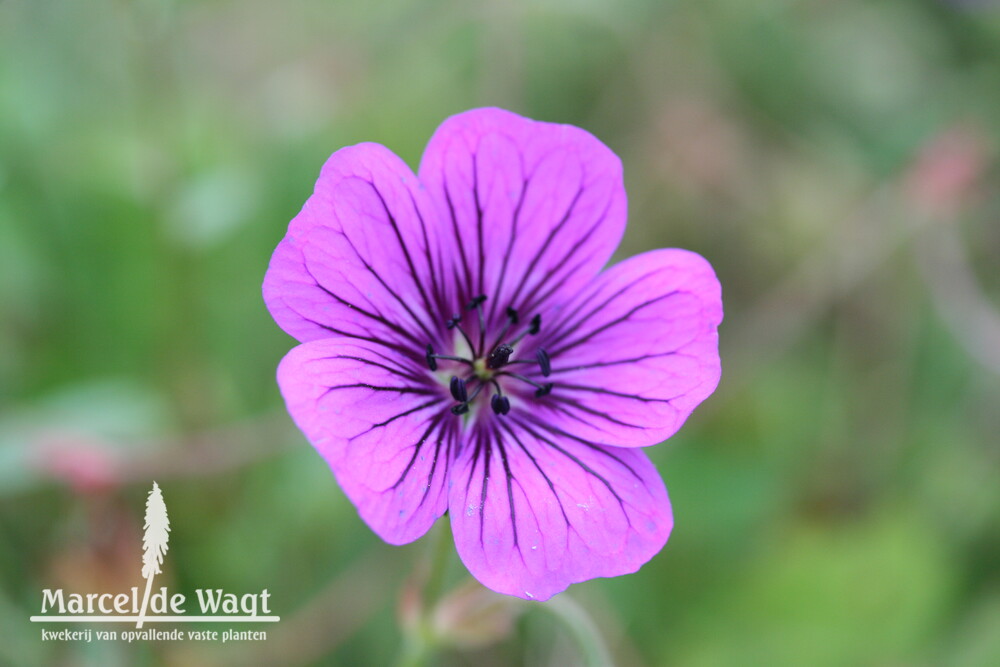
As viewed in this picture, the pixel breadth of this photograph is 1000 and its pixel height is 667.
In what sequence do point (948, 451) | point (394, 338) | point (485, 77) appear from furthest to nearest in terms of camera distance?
1. point (485, 77)
2. point (948, 451)
3. point (394, 338)

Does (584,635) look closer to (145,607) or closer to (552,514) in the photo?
(552,514)

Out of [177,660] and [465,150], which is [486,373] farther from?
[177,660]

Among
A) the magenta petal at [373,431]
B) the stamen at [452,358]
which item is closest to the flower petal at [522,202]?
the stamen at [452,358]

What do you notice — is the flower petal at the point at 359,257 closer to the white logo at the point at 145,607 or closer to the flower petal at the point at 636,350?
the flower petal at the point at 636,350

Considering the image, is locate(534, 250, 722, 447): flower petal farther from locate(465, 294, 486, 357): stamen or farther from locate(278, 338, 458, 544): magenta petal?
locate(278, 338, 458, 544): magenta petal

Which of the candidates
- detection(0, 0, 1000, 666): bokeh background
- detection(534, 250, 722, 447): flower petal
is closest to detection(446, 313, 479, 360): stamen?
detection(534, 250, 722, 447): flower petal

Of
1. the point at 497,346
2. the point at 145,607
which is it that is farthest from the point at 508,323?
the point at 145,607

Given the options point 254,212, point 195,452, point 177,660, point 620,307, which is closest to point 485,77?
point 254,212

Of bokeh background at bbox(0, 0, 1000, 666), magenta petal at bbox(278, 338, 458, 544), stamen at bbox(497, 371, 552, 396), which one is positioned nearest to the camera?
magenta petal at bbox(278, 338, 458, 544)
